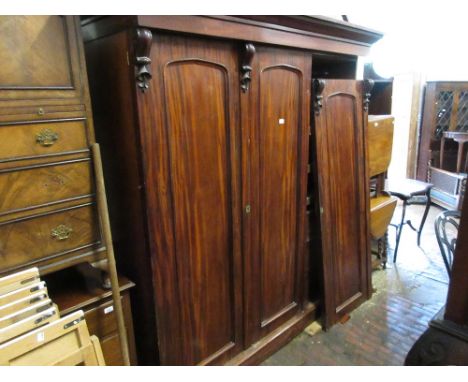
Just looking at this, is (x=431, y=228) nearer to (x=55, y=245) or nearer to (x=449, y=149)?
(x=449, y=149)

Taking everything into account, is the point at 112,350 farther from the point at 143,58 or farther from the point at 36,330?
the point at 143,58

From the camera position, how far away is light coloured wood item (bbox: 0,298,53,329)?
103 cm

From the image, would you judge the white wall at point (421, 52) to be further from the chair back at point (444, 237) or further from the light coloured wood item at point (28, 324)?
the light coloured wood item at point (28, 324)

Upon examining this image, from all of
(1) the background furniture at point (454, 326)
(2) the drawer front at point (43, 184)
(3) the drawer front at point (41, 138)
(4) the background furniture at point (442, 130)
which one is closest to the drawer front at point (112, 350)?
(2) the drawer front at point (43, 184)

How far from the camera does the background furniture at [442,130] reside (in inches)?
174

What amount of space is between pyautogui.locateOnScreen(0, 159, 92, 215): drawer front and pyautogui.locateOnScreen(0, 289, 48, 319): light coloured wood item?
0.28 metres

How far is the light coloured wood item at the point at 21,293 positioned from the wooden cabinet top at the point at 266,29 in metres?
0.94

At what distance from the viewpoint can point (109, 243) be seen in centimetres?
130

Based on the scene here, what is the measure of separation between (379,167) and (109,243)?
2134 mm

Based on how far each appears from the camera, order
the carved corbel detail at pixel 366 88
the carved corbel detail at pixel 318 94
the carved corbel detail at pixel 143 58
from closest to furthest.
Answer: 1. the carved corbel detail at pixel 143 58
2. the carved corbel detail at pixel 318 94
3. the carved corbel detail at pixel 366 88

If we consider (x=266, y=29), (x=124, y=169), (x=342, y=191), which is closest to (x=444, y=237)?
(x=342, y=191)

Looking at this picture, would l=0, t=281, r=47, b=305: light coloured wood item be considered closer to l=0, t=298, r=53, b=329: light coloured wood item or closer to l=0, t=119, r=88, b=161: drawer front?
l=0, t=298, r=53, b=329: light coloured wood item

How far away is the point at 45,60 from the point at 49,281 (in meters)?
0.91

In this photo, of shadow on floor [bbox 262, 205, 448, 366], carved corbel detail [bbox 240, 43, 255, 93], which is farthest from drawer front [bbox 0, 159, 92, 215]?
shadow on floor [bbox 262, 205, 448, 366]
